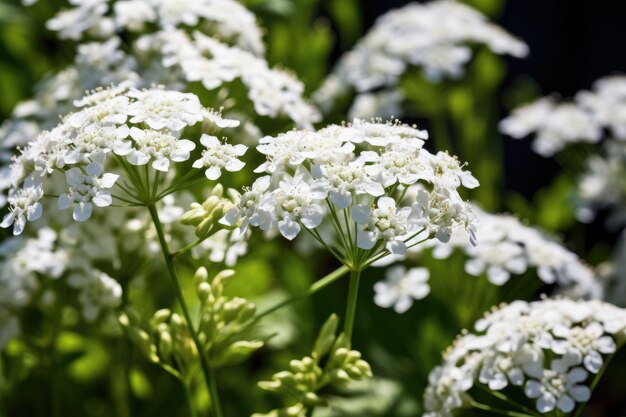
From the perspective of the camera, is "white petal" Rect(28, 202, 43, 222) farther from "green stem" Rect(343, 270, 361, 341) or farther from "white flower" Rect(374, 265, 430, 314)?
"white flower" Rect(374, 265, 430, 314)

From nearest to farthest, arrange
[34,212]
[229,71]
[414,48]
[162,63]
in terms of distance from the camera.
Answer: [34,212] → [229,71] → [162,63] → [414,48]

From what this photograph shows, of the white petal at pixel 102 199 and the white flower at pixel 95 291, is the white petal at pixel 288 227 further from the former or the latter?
the white flower at pixel 95 291

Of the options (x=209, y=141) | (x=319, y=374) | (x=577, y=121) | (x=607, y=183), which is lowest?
(x=607, y=183)

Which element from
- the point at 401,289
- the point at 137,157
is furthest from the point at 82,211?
the point at 401,289

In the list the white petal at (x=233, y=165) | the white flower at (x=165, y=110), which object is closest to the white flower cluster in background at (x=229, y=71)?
the white flower at (x=165, y=110)

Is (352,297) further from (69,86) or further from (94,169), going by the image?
(69,86)

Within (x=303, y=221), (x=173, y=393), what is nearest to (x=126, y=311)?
(x=303, y=221)
